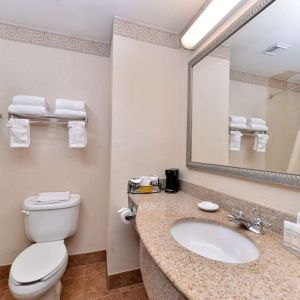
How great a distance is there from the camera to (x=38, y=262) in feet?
4.12

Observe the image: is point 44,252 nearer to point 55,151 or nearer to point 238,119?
point 55,151

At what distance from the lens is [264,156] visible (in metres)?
0.92

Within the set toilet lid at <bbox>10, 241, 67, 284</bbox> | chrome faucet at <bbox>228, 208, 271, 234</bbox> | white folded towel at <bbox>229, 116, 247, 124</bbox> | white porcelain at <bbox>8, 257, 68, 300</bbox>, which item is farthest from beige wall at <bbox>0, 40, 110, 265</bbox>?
chrome faucet at <bbox>228, 208, 271, 234</bbox>

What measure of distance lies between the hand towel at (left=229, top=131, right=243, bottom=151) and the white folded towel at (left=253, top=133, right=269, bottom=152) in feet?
0.38

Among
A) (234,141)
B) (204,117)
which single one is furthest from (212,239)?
(204,117)

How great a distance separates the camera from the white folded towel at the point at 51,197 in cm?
154

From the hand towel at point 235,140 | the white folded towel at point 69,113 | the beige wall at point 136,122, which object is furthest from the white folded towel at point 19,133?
the hand towel at point 235,140

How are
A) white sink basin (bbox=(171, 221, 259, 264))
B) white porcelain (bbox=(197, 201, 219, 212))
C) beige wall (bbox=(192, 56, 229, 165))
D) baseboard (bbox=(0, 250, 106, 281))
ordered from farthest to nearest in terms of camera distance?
1. baseboard (bbox=(0, 250, 106, 281))
2. beige wall (bbox=(192, 56, 229, 165))
3. white porcelain (bbox=(197, 201, 219, 212))
4. white sink basin (bbox=(171, 221, 259, 264))

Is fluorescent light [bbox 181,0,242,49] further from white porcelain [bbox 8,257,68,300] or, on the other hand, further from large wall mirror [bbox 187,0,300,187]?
white porcelain [bbox 8,257,68,300]

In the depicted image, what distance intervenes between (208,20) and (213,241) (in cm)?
134

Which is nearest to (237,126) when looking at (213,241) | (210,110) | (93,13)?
(210,110)

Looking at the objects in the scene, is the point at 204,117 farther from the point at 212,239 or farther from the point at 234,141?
the point at 212,239

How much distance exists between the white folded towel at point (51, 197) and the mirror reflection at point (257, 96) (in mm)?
1215

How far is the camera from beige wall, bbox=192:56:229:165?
3.98 ft
